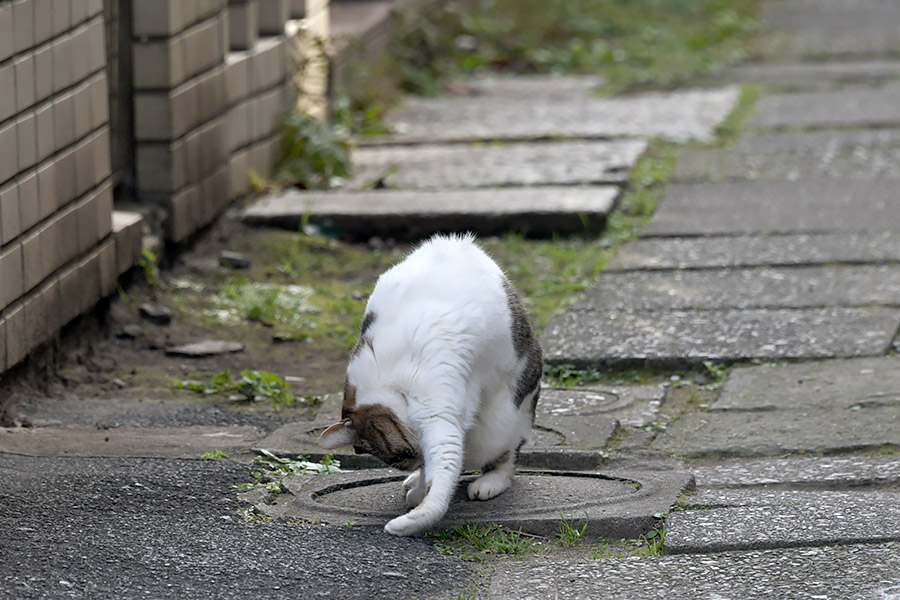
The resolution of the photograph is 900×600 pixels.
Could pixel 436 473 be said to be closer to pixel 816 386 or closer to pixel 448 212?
pixel 816 386

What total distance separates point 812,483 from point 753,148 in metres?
4.40

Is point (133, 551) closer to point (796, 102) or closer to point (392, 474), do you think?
point (392, 474)

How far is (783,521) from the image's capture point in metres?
2.96

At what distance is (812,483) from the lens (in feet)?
10.9

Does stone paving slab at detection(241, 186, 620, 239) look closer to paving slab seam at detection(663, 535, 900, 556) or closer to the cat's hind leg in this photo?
the cat's hind leg

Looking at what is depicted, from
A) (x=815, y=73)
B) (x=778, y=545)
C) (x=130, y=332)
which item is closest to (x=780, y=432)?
(x=778, y=545)

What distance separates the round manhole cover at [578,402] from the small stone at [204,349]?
1.23 metres

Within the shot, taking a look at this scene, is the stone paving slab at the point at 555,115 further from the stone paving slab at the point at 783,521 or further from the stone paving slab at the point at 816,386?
the stone paving slab at the point at 783,521

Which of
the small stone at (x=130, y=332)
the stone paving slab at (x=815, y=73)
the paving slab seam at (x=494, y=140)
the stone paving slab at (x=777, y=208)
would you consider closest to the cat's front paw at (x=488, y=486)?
the small stone at (x=130, y=332)

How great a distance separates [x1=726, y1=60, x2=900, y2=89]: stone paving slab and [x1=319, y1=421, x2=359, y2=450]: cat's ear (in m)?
6.86

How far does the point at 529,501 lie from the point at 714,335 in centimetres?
158

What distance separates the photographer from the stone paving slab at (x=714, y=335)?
4.35m

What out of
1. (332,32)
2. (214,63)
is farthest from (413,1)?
(214,63)

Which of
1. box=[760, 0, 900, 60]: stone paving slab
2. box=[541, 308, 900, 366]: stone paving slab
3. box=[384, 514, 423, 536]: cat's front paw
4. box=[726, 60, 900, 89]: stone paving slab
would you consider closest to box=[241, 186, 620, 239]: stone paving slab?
box=[541, 308, 900, 366]: stone paving slab
